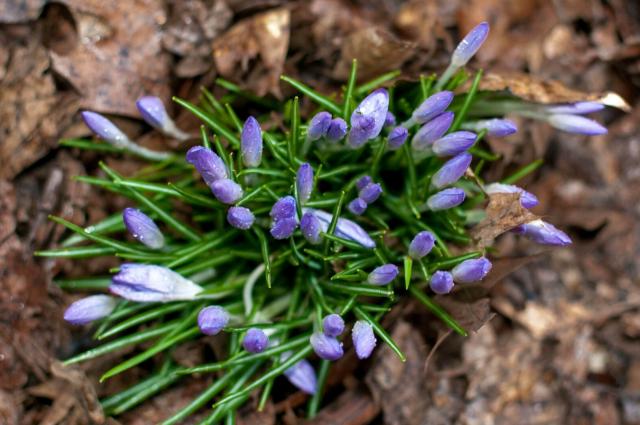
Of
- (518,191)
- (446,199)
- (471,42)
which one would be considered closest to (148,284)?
(446,199)

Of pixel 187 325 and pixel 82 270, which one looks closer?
pixel 187 325

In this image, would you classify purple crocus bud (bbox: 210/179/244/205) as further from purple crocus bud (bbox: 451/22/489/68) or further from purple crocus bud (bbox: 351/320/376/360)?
purple crocus bud (bbox: 451/22/489/68)

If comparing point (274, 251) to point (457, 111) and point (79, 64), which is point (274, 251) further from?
point (79, 64)

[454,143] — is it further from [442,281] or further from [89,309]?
[89,309]

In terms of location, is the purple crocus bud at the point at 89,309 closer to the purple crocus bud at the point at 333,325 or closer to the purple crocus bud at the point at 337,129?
the purple crocus bud at the point at 333,325

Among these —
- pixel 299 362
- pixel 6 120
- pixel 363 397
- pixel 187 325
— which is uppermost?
pixel 6 120

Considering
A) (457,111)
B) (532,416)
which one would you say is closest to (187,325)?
(457,111)
